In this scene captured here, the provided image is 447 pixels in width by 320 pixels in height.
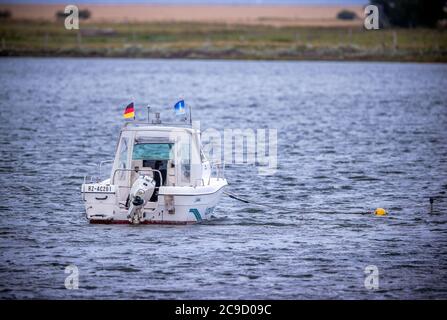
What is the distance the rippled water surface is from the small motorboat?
0.48 m

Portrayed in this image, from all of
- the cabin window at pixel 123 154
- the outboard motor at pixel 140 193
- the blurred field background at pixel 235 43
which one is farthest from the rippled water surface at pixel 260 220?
the blurred field background at pixel 235 43

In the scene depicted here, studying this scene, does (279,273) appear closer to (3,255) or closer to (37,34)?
(3,255)

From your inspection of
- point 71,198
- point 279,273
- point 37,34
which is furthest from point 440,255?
point 37,34

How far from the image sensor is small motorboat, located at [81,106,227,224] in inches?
1064

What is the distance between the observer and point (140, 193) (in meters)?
26.5

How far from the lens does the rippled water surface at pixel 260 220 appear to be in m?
23.0

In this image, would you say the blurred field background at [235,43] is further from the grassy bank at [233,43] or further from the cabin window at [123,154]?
the cabin window at [123,154]

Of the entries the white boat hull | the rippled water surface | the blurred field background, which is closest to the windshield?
the white boat hull

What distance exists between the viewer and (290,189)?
1405 inches

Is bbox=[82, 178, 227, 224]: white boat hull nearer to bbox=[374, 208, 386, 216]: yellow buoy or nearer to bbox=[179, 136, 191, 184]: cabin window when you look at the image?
bbox=[179, 136, 191, 184]: cabin window

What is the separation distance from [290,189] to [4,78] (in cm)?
→ 7216

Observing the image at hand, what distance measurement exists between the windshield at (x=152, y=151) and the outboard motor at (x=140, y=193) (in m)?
1.64

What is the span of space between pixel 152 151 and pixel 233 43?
353 ft

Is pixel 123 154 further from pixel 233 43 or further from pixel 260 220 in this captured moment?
pixel 233 43
